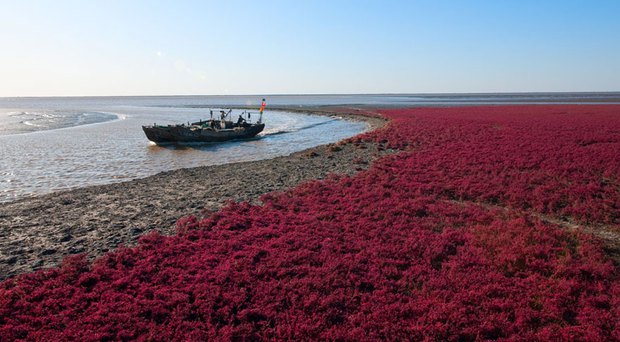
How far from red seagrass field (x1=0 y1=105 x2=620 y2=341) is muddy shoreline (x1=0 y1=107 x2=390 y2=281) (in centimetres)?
124

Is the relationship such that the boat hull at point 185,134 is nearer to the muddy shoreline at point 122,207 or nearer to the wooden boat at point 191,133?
the wooden boat at point 191,133

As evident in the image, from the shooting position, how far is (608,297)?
823 centimetres

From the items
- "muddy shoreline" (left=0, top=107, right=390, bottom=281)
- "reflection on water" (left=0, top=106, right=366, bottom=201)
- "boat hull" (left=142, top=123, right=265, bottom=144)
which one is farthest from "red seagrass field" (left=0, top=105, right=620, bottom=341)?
"boat hull" (left=142, top=123, right=265, bottom=144)

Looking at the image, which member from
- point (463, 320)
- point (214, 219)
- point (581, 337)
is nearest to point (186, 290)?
point (214, 219)

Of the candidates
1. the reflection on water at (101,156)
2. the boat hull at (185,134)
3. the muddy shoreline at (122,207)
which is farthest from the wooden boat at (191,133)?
the muddy shoreline at (122,207)

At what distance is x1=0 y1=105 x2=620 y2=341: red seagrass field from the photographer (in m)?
7.23

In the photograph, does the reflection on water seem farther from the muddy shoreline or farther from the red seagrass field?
the red seagrass field

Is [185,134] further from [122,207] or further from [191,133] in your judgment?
[122,207]

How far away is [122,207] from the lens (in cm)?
1514

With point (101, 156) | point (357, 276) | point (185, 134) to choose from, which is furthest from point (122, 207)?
point (185, 134)

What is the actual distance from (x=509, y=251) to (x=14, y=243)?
46.7 feet

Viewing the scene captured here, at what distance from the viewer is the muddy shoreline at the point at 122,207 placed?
1098cm

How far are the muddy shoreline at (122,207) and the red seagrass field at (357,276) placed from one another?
124 centimetres

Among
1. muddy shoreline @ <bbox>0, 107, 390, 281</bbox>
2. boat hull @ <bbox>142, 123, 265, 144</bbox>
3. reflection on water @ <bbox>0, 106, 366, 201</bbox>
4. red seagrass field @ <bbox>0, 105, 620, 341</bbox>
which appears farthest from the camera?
boat hull @ <bbox>142, 123, 265, 144</bbox>
